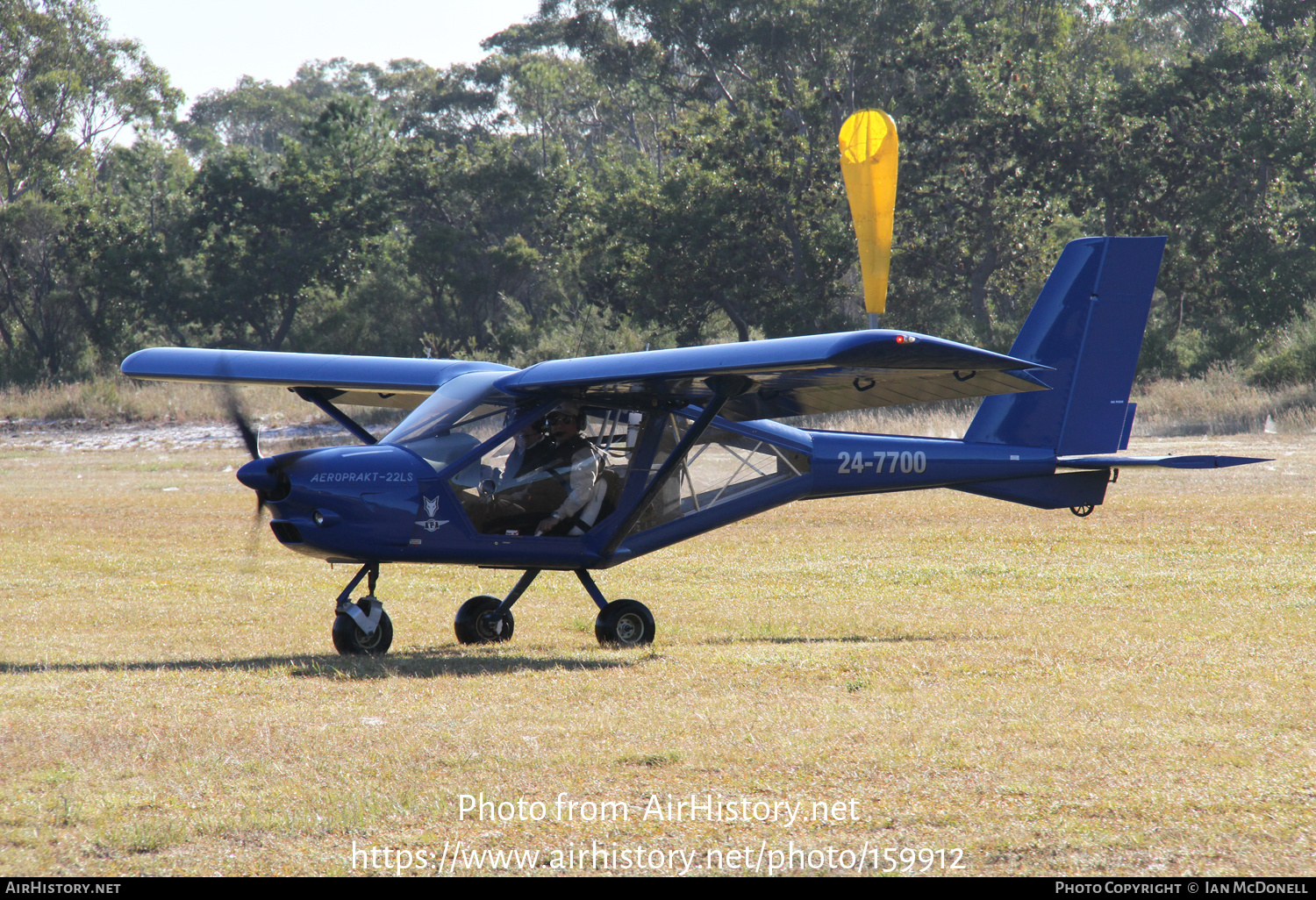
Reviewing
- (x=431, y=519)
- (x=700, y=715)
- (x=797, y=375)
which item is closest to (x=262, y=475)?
(x=431, y=519)

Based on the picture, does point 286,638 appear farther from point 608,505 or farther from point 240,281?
point 240,281

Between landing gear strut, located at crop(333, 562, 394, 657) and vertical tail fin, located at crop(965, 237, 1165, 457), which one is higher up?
vertical tail fin, located at crop(965, 237, 1165, 457)

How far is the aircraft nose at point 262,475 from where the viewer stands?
8492 mm

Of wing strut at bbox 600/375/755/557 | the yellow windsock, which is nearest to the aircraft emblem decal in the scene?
wing strut at bbox 600/375/755/557

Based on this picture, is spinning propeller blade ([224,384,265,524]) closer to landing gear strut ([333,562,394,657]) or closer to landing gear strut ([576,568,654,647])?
landing gear strut ([333,562,394,657])

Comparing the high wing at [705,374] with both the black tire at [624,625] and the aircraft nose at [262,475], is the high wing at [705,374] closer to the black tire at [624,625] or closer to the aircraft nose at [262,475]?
the black tire at [624,625]

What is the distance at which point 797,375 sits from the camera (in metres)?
9.60

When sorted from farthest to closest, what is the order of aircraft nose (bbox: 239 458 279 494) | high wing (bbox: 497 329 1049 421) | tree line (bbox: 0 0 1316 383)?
tree line (bbox: 0 0 1316 383)
aircraft nose (bbox: 239 458 279 494)
high wing (bbox: 497 329 1049 421)

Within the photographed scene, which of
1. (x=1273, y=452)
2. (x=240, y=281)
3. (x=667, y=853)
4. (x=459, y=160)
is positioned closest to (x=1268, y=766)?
(x=667, y=853)

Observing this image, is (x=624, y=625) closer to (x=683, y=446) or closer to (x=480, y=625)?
(x=480, y=625)

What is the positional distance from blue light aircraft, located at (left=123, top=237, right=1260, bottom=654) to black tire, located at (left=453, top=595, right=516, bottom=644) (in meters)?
0.02

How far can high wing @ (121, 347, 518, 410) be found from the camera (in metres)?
11.2

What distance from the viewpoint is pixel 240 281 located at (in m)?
51.7

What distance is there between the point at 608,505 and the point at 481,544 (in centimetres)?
120
